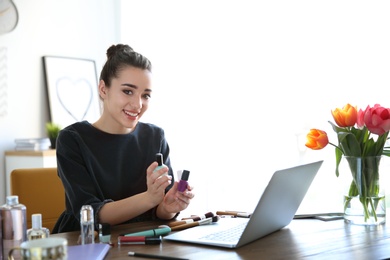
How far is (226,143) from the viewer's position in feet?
10.7

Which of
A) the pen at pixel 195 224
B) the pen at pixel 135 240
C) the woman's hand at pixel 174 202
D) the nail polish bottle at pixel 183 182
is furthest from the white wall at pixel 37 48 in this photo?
the pen at pixel 135 240

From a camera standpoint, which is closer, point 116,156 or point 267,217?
point 267,217

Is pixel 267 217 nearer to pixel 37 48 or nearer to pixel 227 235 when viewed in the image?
pixel 227 235

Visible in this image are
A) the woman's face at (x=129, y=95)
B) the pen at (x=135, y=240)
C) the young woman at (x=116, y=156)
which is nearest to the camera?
the pen at (x=135, y=240)

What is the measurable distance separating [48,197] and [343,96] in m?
1.47

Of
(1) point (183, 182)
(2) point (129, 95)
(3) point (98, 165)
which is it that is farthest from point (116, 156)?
(1) point (183, 182)

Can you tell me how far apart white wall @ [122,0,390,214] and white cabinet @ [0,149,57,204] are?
71 cm

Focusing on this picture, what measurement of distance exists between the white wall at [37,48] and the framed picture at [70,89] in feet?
0.18

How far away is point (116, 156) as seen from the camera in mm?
1897

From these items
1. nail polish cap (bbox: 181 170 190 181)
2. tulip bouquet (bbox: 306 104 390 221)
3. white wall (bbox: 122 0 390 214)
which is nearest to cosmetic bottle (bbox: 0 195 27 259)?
nail polish cap (bbox: 181 170 190 181)

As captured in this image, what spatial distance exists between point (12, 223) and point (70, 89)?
2.83 metres

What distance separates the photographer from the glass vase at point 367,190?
1.50 metres

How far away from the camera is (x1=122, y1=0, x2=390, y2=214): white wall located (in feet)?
8.83

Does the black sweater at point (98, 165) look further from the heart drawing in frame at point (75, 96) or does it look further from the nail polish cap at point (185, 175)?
the heart drawing in frame at point (75, 96)
